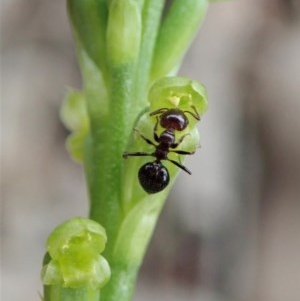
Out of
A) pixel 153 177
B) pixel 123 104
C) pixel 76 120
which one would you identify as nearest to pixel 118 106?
pixel 123 104

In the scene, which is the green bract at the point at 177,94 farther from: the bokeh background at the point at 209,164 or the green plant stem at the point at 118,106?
the bokeh background at the point at 209,164

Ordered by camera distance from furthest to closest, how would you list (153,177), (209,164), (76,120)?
(209,164) → (76,120) → (153,177)

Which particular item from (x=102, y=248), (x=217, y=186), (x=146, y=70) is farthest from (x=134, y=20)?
(x=217, y=186)

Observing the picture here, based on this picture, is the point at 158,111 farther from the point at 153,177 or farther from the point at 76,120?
the point at 76,120

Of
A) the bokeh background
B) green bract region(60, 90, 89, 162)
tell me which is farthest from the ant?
the bokeh background

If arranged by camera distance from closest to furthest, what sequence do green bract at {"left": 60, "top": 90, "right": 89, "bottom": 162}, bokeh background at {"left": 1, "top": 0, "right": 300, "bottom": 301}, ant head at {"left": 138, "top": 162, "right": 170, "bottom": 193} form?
ant head at {"left": 138, "top": 162, "right": 170, "bottom": 193} < green bract at {"left": 60, "top": 90, "right": 89, "bottom": 162} < bokeh background at {"left": 1, "top": 0, "right": 300, "bottom": 301}

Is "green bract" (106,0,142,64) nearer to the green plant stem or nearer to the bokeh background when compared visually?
the green plant stem

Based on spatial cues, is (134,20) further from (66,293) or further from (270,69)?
(270,69)
